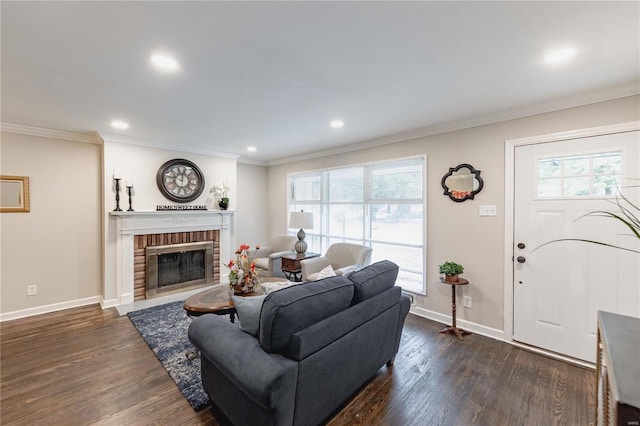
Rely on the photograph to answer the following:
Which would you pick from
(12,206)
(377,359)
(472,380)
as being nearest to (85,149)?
(12,206)

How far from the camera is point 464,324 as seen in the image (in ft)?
10.8

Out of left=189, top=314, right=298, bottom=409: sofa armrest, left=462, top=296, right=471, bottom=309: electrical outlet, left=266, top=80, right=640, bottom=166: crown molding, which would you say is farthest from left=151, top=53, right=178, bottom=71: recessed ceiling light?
left=462, top=296, right=471, bottom=309: electrical outlet

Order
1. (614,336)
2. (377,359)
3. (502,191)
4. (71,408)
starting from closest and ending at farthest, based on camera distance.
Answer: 1. (614,336)
2. (71,408)
3. (377,359)
4. (502,191)

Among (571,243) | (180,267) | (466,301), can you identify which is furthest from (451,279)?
(180,267)

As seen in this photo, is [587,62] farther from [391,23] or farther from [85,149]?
[85,149]

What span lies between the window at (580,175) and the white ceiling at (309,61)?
0.54 meters

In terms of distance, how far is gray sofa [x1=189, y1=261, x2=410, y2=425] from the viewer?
4.76ft

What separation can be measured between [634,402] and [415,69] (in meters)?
2.13

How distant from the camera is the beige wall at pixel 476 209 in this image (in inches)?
108

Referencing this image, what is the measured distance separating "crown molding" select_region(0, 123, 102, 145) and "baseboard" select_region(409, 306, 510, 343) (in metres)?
5.23

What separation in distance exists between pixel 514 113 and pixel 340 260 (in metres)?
2.78

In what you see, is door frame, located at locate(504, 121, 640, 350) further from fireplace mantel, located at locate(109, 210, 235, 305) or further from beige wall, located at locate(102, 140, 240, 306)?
beige wall, located at locate(102, 140, 240, 306)

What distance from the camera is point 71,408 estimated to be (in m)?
2.00

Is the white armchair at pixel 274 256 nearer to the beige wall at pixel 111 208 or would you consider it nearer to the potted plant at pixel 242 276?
the potted plant at pixel 242 276
